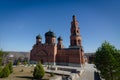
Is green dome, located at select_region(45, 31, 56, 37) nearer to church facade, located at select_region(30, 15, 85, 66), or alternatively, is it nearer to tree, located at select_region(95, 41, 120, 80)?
church facade, located at select_region(30, 15, 85, 66)

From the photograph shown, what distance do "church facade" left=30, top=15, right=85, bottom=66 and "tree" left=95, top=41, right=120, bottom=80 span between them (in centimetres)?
2577

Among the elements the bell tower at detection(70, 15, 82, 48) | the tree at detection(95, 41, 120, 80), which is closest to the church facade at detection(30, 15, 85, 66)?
the bell tower at detection(70, 15, 82, 48)

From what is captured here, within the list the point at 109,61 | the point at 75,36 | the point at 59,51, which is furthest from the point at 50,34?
the point at 109,61

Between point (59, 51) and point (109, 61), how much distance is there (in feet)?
105

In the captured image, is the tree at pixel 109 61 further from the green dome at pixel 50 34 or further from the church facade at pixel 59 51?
the green dome at pixel 50 34

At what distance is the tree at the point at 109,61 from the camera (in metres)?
19.5

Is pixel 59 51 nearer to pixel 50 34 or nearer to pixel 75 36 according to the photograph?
pixel 50 34

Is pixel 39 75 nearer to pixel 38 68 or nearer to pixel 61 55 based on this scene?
pixel 38 68


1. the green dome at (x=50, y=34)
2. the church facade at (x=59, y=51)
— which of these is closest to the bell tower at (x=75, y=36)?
the church facade at (x=59, y=51)

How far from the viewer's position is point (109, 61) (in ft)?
63.9

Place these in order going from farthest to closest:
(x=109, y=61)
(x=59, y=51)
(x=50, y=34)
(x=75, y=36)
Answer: (x=50, y=34), (x=59, y=51), (x=75, y=36), (x=109, y=61)

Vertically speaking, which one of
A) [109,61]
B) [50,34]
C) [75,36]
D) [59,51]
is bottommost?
[109,61]

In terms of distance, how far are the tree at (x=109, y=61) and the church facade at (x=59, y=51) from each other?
25.8 meters

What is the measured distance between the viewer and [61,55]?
5012 cm
